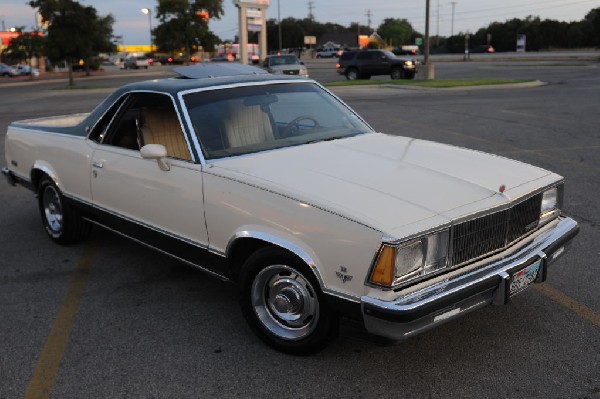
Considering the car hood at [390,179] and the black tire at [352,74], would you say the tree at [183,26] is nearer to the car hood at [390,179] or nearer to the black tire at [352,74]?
the black tire at [352,74]

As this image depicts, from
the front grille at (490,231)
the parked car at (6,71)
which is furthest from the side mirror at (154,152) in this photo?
the parked car at (6,71)

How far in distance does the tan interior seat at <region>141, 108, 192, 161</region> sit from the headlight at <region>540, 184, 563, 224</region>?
7.71 feet

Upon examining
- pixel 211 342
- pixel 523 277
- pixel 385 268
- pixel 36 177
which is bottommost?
pixel 211 342

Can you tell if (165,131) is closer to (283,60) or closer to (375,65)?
(283,60)

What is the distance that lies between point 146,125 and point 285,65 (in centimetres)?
2748

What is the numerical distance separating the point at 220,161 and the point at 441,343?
1.81 meters

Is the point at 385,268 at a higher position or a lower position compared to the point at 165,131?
lower

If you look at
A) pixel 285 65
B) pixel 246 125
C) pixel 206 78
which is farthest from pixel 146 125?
pixel 285 65

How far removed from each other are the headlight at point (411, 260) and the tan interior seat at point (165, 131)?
5.48ft

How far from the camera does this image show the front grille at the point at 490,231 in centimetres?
316

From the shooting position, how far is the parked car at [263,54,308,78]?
30.5 metres

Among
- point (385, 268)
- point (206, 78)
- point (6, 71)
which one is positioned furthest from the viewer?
point (6, 71)

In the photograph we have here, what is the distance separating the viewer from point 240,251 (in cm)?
367

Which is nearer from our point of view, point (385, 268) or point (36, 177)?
point (385, 268)
